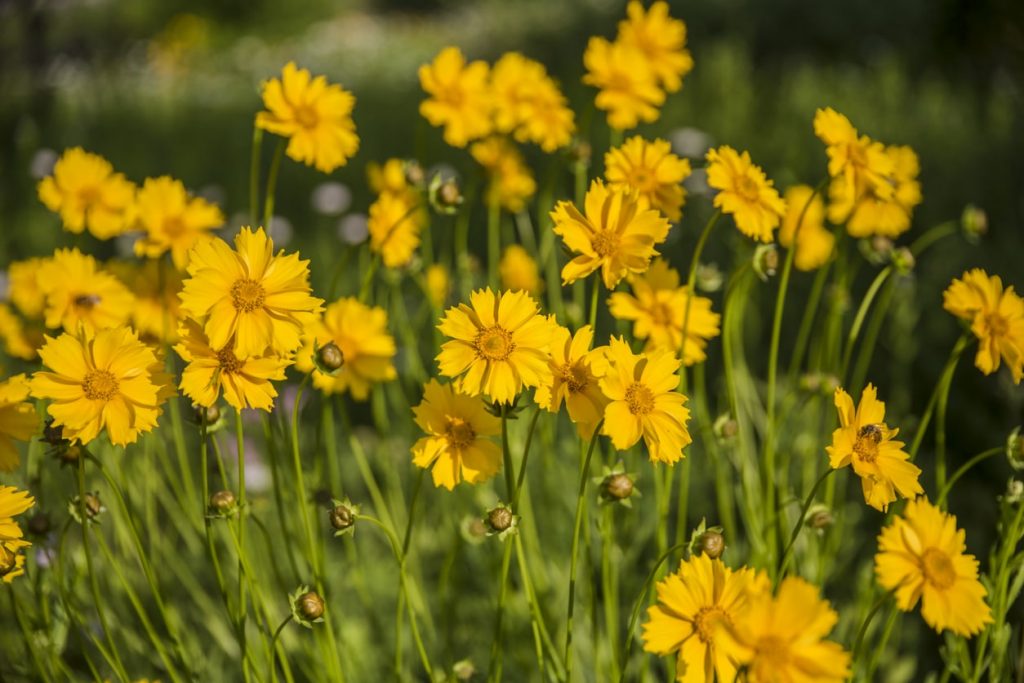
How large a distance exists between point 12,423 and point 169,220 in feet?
1.38

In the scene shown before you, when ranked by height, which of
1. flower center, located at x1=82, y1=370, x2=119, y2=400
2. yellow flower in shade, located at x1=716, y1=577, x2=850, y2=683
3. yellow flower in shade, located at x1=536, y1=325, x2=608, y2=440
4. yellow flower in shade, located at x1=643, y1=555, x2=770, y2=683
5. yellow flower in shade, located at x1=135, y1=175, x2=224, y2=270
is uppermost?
yellow flower in shade, located at x1=135, y1=175, x2=224, y2=270

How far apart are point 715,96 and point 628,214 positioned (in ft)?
13.7

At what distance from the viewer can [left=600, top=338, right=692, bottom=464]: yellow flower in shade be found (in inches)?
33.5

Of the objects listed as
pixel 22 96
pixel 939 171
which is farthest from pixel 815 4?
pixel 22 96

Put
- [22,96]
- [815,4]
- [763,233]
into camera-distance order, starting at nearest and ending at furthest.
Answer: [763,233] → [22,96] → [815,4]

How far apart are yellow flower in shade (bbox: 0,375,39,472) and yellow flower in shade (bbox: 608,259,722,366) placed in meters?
0.68

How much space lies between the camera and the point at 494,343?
86 cm

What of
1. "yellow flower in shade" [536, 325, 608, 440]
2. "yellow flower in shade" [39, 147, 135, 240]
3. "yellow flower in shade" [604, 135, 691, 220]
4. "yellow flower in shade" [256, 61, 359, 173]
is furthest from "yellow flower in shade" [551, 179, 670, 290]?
"yellow flower in shade" [39, 147, 135, 240]

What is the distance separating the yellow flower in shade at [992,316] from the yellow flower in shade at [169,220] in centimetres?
97

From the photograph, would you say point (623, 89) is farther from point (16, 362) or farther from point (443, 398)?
point (16, 362)

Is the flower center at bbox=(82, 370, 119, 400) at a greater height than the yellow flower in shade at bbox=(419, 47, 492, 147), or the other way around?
the yellow flower in shade at bbox=(419, 47, 492, 147)

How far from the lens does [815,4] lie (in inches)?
266

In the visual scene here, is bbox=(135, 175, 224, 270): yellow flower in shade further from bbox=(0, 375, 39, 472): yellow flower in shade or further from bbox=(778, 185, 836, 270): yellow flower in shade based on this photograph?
bbox=(778, 185, 836, 270): yellow flower in shade

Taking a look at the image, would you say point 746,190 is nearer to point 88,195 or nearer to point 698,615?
point 698,615
